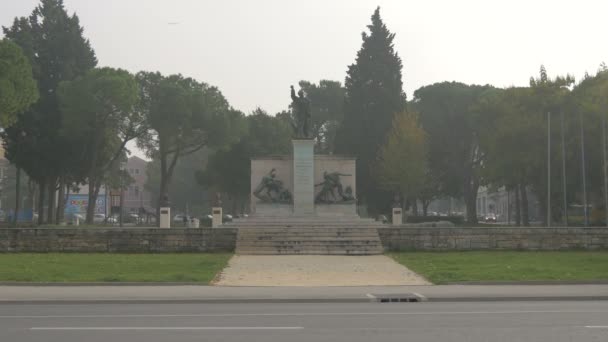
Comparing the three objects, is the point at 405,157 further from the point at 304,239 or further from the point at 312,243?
the point at 312,243

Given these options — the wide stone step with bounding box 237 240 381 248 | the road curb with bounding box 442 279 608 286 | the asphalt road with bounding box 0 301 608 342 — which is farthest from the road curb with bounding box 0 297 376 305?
the wide stone step with bounding box 237 240 381 248

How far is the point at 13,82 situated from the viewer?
44625 mm

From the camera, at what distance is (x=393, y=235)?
31688mm

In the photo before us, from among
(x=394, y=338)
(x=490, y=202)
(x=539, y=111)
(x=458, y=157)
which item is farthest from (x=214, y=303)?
(x=490, y=202)

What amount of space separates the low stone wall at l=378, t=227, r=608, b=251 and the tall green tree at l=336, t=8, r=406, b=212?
103 ft

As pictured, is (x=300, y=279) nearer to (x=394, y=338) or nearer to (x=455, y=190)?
(x=394, y=338)

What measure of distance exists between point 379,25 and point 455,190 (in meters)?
18.5

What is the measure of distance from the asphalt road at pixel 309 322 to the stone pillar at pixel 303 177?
26688 millimetres

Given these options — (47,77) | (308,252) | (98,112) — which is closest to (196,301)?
(308,252)

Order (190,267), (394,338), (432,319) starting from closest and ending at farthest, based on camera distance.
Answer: (394,338), (432,319), (190,267)

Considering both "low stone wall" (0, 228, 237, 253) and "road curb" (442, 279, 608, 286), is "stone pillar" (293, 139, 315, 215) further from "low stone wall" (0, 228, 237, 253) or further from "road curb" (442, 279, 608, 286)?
"road curb" (442, 279, 608, 286)

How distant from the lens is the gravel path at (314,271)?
804 inches

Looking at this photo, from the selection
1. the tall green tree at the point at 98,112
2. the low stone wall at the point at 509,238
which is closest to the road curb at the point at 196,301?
the low stone wall at the point at 509,238

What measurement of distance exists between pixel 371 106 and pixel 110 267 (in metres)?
42.4
